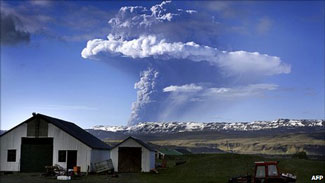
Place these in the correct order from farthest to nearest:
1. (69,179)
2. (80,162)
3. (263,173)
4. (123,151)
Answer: (123,151) < (80,162) < (69,179) < (263,173)

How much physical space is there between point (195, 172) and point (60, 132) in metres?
15.8

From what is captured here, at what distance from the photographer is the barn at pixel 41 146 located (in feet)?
159

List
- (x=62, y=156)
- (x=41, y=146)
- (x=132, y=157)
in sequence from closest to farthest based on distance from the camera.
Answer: (x=62, y=156) → (x=41, y=146) → (x=132, y=157)

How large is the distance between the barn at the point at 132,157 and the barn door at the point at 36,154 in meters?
7.40

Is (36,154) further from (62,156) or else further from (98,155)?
(98,155)

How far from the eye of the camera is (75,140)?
159 feet

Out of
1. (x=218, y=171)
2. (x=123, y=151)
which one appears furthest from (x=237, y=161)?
(x=123, y=151)

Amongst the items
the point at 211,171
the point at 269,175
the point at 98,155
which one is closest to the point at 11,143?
the point at 98,155

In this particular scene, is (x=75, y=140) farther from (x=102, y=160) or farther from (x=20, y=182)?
(x=20, y=182)

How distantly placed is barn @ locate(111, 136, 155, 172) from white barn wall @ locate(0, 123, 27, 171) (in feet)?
35.0

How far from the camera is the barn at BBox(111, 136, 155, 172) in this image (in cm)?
5131

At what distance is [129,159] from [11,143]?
45.0ft

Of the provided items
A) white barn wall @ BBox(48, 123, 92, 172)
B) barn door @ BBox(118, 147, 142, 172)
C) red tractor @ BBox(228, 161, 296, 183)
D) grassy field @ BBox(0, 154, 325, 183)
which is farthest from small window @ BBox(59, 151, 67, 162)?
red tractor @ BBox(228, 161, 296, 183)

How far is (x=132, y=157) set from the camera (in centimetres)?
5206
